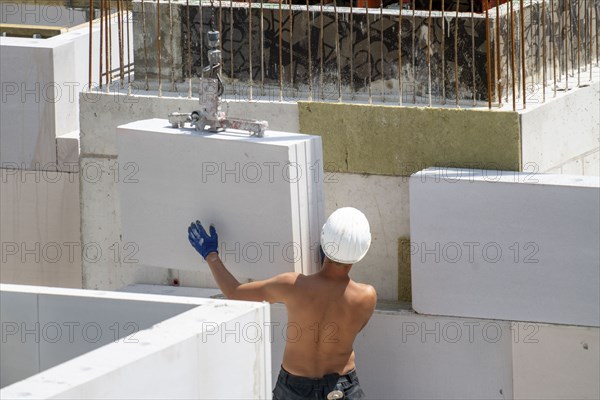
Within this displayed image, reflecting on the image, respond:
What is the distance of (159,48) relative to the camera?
31.7ft

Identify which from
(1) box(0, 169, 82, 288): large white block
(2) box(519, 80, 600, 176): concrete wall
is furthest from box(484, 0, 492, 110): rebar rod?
(1) box(0, 169, 82, 288): large white block

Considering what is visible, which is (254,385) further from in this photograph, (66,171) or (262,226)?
(66,171)

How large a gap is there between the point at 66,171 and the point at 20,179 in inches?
22.1

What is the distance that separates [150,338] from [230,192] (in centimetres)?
247

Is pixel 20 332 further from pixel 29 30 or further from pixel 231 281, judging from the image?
pixel 29 30

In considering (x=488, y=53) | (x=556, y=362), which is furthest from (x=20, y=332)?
(x=556, y=362)

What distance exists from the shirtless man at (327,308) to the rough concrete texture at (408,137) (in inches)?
40.3

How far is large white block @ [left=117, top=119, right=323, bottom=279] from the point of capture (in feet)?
26.9

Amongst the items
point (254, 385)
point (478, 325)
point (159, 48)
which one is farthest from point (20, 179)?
point (254, 385)

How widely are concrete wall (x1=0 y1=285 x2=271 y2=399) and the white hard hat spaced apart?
1.35 metres

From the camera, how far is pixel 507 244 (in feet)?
27.1

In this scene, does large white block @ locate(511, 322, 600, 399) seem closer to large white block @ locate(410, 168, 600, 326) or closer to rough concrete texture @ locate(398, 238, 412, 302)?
large white block @ locate(410, 168, 600, 326)

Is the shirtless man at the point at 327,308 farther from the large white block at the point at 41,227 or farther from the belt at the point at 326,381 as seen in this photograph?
the large white block at the point at 41,227

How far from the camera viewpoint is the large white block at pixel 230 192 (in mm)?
8195
